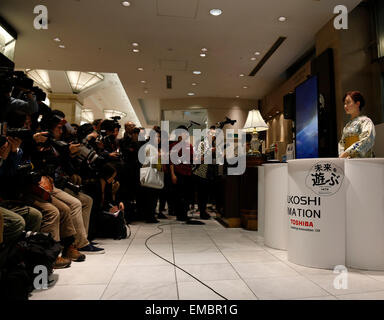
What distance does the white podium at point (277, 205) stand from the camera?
2703mm

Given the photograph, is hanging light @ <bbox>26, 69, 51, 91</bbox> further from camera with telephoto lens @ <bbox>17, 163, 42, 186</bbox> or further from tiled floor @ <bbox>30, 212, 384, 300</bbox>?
camera with telephoto lens @ <bbox>17, 163, 42, 186</bbox>

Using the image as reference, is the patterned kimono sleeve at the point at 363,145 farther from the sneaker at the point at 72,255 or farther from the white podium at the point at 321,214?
the sneaker at the point at 72,255

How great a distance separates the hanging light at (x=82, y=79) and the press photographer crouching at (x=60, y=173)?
24.2 feet

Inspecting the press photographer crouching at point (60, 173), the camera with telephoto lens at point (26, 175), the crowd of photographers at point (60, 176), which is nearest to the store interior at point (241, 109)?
the press photographer crouching at point (60, 173)

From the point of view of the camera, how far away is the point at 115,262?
2303 mm

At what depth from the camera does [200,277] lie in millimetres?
1913

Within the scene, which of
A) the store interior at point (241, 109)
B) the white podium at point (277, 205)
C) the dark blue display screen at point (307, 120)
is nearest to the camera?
the store interior at point (241, 109)

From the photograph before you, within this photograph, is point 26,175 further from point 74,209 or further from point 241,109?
point 241,109

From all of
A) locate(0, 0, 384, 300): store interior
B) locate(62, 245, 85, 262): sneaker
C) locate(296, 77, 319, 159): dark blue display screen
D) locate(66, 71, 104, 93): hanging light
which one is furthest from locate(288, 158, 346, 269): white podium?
locate(66, 71, 104, 93): hanging light

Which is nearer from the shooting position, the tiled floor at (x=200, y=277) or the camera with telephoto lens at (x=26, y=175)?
the tiled floor at (x=200, y=277)

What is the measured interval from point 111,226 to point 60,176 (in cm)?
108

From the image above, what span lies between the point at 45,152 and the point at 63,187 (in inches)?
21.2

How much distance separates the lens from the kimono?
8.19 feet
